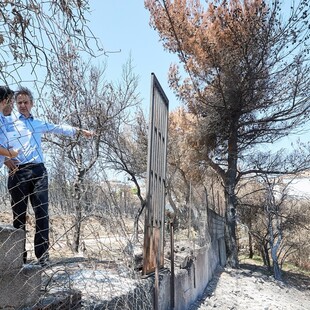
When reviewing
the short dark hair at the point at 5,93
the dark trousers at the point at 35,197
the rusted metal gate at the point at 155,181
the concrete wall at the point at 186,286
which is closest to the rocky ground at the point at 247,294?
the concrete wall at the point at 186,286

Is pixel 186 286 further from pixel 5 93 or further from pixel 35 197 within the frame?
pixel 5 93

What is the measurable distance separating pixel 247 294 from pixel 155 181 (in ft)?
15.7

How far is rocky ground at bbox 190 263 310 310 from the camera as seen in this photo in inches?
253

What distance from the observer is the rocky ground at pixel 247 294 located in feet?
21.1

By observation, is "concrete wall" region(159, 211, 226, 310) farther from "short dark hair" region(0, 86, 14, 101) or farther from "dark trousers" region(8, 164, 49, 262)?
"short dark hair" region(0, 86, 14, 101)

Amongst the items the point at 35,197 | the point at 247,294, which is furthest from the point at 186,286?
the point at 247,294

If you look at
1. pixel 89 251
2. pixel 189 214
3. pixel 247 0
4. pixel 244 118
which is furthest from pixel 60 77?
pixel 244 118

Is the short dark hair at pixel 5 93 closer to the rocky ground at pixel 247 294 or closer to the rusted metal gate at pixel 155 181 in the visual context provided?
the rusted metal gate at pixel 155 181

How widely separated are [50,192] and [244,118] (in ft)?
32.9

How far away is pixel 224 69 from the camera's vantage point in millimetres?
11125

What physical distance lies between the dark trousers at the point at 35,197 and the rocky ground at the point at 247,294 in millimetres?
3301

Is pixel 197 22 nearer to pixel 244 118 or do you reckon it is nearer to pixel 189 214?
pixel 244 118

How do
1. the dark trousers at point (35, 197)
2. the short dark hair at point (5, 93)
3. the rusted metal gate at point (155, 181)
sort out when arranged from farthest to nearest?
1. the rusted metal gate at point (155, 181)
2. the dark trousers at point (35, 197)
3. the short dark hair at point (5, 93)

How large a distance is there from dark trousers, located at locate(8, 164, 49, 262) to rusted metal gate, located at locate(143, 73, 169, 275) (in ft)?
3.82
